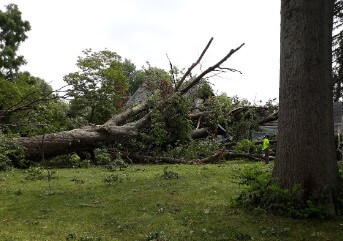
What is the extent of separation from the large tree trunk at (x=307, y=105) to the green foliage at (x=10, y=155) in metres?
6.33

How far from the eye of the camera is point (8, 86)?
57.0 feet

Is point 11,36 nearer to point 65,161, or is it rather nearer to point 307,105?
point 65,161

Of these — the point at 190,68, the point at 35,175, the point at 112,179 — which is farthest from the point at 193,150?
the point at 35,175

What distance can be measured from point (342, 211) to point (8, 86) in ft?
52.4

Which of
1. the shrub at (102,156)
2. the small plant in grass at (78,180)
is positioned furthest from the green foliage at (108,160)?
the small plant in grass at (78,180)

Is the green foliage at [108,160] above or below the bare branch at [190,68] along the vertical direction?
below

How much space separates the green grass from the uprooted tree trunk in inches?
95.7

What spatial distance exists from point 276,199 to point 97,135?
7.32m

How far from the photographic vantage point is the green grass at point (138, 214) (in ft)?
14.2

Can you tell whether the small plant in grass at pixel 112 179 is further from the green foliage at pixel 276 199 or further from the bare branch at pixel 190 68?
the bare branch at pixel 190 68

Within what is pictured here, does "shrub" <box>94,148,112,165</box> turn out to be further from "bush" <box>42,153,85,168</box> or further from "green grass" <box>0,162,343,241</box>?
"green grass" <box>0,162,343,241</box>

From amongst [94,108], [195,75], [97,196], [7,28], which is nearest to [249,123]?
[195,75]

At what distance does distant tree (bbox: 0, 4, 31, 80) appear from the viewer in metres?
22.4

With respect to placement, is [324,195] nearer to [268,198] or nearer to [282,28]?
[268,198]
